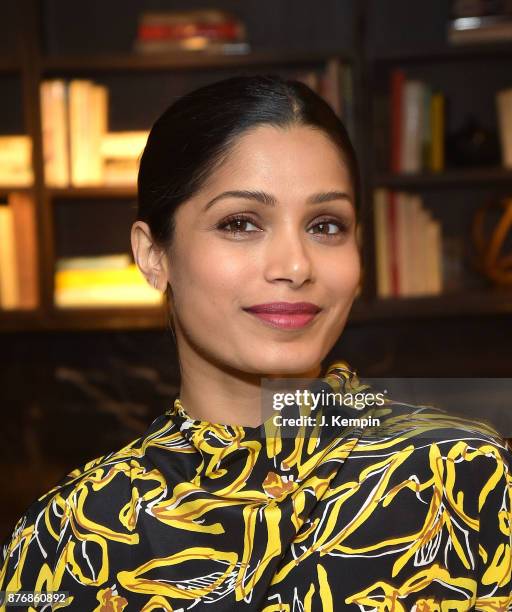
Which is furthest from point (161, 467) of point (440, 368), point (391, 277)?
point (440, 368)

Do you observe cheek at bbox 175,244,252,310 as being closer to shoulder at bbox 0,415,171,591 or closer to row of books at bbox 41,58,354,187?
shoulder at bbox 0,415,171,591

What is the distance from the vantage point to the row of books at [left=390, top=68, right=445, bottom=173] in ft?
8.98

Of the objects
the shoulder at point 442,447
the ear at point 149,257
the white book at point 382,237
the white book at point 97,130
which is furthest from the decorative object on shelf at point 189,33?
the shoulder at point 442,447

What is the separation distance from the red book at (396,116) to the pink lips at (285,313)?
1971mm

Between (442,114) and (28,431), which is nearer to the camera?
(442,114)

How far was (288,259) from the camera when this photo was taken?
0.88 m

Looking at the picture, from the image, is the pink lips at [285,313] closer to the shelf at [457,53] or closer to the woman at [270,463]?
the woman at [270,463]

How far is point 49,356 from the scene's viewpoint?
10.2ft

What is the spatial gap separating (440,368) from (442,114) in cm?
86

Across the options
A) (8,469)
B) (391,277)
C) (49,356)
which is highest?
(391,277)

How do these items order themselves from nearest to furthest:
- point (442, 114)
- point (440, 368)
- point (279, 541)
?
point (279, 541)
point (442, 114)
point (440, 368)

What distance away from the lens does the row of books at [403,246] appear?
2801 mm

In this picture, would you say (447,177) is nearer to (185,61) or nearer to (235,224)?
(185,61)

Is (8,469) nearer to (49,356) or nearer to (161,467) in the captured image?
(49,356)
